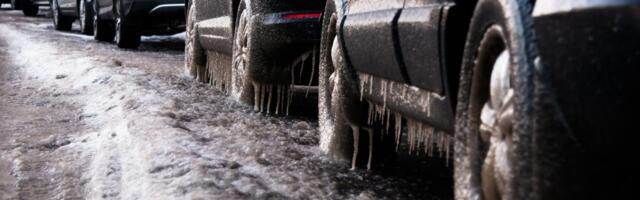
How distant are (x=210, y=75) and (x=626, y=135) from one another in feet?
19.8

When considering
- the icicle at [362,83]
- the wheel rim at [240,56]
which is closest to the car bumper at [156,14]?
the wheel rim at [240,56]

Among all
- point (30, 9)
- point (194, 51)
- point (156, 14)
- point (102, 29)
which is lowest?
point (30, 9)

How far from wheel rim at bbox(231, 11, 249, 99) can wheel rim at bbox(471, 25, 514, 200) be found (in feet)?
10.7

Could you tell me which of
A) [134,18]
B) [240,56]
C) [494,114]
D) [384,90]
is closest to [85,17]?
[134,18]

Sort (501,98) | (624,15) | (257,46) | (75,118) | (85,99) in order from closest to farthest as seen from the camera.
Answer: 1. (624,15)
2. (501,98)
3. (257,46)
4. (75,118)
5. (85,99)

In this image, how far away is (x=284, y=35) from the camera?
5227 mm

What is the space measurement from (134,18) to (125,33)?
27.2 inches

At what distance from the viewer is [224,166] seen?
12.6 feet

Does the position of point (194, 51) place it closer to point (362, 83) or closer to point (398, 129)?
point (362, 83)

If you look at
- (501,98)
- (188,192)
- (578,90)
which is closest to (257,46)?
(188,192)

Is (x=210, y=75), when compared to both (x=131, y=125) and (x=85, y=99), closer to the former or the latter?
(x=85, y=99)

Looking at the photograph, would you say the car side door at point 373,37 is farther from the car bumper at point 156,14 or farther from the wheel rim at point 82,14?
the wheel rim at point 82,14

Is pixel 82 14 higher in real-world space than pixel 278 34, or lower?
lower

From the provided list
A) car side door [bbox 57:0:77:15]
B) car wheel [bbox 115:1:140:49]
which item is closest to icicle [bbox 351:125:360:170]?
car wheel [bbox 115:1:140:49]
